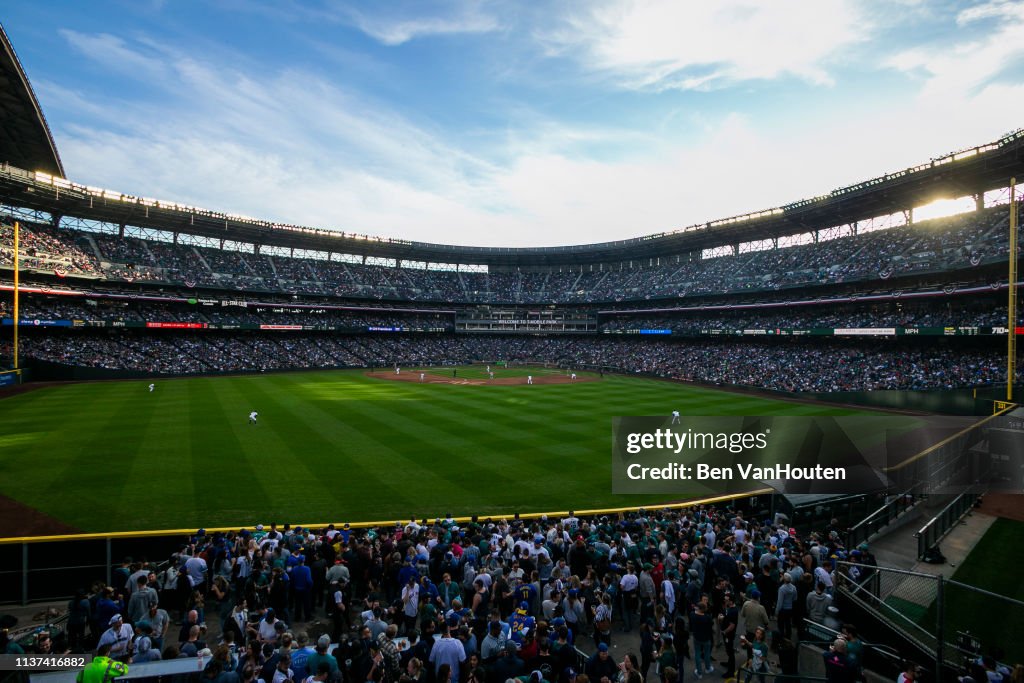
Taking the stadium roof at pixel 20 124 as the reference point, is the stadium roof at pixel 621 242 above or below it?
below

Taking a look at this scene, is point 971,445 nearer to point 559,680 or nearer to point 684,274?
point 559,680

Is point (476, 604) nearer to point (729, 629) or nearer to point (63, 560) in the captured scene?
point (729, 629)

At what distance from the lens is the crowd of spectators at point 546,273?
156 feet

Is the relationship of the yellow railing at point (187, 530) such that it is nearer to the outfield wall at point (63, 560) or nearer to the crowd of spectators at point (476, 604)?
the outfield wall at point (63, 560)

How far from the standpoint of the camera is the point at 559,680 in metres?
6.47

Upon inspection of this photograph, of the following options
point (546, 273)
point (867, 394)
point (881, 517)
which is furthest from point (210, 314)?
point (867, 394)

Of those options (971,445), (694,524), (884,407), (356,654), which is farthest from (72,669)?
(884,407)

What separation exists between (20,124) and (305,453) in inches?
1693

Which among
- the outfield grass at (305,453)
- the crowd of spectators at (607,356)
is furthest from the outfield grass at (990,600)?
the crowd of spectators at (607,356)

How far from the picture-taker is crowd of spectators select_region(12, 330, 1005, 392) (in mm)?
42688

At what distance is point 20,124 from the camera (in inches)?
1593

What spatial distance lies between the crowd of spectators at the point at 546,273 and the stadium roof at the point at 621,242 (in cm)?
260

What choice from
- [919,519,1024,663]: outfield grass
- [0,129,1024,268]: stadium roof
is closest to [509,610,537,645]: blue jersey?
[919,519,1024,663]: outfield grass

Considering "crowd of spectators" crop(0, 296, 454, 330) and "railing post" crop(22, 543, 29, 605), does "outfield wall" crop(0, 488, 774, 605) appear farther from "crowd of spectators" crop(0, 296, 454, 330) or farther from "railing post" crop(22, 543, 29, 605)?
"crowd of spectators" crop(0, 296, 454, 330)
